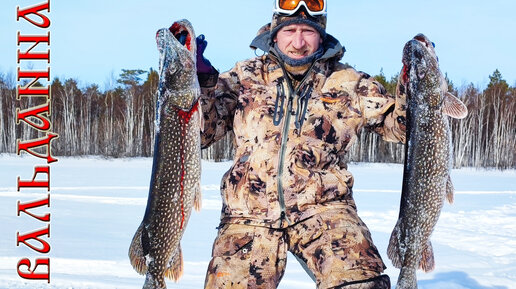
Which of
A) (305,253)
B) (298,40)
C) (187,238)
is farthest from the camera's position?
(187,238)

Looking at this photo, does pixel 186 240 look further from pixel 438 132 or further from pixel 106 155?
pixel 106 155

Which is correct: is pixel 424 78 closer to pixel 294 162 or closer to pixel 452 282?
pixel 294 162

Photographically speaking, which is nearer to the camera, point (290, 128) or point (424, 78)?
point (424, 78)

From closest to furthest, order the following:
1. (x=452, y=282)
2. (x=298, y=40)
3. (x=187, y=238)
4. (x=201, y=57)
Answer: (x=201, y=57) < (x=298, y=40) < (x=452, y=282) < (x=187, y=238)

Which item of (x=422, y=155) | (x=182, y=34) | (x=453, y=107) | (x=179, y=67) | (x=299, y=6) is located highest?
(x=299, y=6)

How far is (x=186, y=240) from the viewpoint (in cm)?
802

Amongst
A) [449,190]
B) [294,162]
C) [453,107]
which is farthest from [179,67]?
[449,190]

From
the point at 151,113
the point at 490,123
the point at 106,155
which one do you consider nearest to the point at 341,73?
the point at 106,155

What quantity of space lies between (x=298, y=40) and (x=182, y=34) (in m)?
0.91

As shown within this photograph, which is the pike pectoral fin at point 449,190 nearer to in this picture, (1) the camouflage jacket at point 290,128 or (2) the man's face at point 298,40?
(1) the camouflage jacket at point 290,128

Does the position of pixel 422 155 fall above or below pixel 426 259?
above

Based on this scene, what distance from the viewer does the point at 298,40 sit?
11.9 ft

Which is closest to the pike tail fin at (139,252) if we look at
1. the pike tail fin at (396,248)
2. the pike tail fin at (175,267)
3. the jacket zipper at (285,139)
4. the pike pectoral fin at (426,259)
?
the pike tail fin at (175,267)

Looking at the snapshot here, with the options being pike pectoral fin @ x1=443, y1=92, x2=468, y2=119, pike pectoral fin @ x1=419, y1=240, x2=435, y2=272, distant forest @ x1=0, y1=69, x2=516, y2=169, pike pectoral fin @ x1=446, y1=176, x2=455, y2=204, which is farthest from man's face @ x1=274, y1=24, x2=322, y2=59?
distant forest @ x1=0, y1=69, x2=516, y2=169
